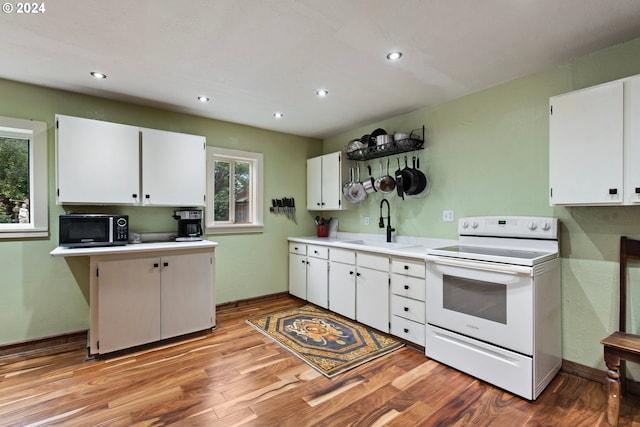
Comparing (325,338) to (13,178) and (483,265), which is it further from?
(13,178)

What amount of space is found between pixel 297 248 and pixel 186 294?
5.28 feet

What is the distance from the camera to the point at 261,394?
205 cm

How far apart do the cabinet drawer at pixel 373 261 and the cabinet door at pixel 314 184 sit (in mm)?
1311

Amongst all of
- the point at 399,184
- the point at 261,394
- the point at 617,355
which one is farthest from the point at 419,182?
the point at 261,394

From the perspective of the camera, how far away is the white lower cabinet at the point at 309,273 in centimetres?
368

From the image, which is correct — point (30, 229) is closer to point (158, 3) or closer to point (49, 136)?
point (49, 136)

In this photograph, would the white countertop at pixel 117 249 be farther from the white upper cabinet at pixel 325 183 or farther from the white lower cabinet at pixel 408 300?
the white lower cabinet at pixel 408 300

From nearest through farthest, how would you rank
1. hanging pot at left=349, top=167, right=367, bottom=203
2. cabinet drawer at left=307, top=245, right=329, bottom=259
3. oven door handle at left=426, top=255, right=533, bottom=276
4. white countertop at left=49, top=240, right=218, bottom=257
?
oven door handle at left=426, top=255, right=533, bottom=276, white countertop at left=49, top=240, right=218, bottom=257, cabinet drawer at left=307, top=245, right=329, bottom=259, hanging pot at left=349, top=167, right=367, bottom=203

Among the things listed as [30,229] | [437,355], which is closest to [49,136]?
[30,229]

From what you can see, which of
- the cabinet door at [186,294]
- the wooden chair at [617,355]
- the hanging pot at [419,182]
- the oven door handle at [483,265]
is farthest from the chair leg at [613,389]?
the cabinet door at [186,294]

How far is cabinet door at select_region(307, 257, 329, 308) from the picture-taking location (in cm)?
366

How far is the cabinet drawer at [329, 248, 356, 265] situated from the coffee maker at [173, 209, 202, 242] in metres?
1.53

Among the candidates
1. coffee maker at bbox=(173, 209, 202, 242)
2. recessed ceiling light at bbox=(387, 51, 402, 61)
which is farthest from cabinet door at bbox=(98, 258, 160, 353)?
recessed ceiling light at bbox=(387, 51, 402, 61)

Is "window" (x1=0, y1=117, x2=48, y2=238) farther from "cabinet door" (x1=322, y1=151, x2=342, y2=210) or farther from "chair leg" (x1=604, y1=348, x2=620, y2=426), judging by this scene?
"chair leg" (x1=604, y1=348, x2=620, y2=426)
